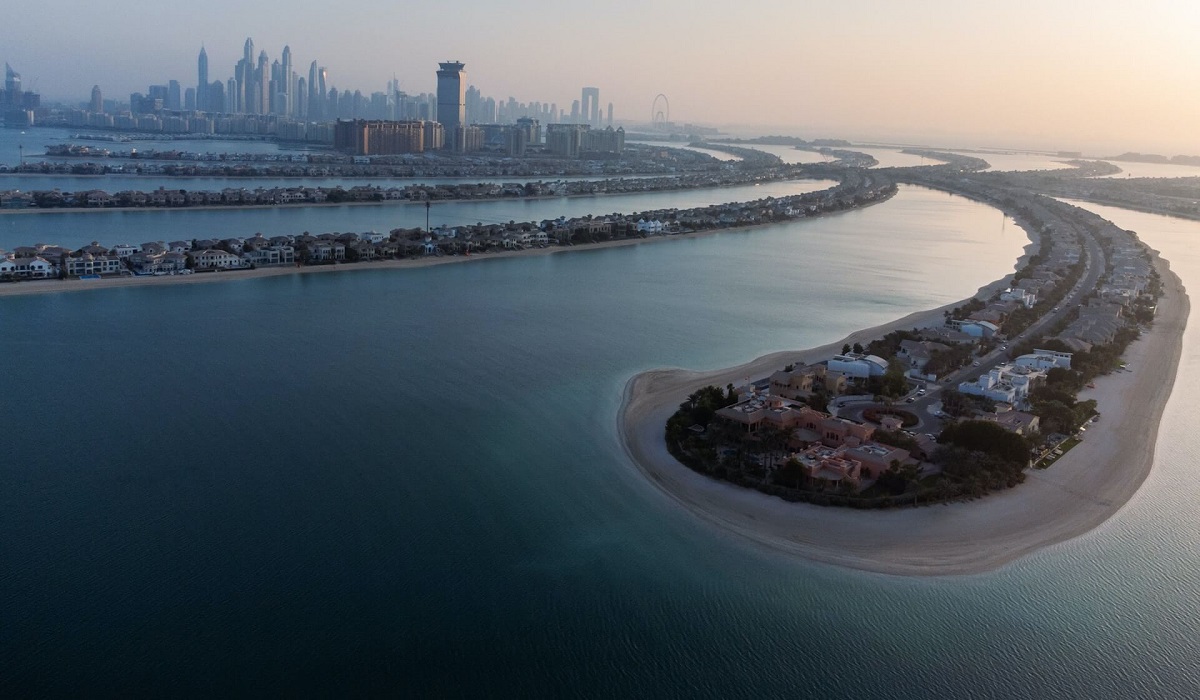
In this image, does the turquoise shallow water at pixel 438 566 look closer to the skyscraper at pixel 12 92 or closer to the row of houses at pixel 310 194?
the row of houses at pixel 310 194

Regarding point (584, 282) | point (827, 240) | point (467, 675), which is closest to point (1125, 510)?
point (467, 675)

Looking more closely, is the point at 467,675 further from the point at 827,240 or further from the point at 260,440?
the point at 827,240

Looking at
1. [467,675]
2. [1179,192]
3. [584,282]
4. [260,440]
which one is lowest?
[467,675]

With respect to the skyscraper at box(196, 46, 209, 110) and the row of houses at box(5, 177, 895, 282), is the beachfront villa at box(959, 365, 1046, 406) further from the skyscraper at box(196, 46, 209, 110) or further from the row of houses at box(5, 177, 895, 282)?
the skyscraper at box(196, 46, 209, 110)

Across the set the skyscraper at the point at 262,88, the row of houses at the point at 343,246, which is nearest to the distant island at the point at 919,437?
the row of houses at the point at 343,246

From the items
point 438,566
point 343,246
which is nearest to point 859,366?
point 438,566

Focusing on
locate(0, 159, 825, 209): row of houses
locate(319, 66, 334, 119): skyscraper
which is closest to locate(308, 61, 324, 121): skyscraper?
locate(319, 66, 334, 119): skyscraper
